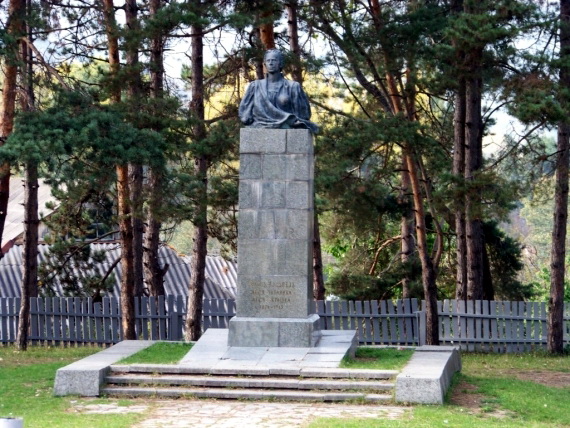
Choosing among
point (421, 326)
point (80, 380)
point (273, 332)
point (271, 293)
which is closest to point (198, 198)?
point (271, 293)

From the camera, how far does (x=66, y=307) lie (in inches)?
861

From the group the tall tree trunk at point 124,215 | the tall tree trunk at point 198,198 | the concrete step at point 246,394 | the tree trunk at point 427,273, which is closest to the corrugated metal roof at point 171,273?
the tree trunk at point 427,273

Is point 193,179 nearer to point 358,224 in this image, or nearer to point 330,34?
point 330,34

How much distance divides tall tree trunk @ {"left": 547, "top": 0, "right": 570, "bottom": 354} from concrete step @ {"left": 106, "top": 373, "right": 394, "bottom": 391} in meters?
8.54

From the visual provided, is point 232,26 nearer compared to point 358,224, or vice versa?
point 232,26

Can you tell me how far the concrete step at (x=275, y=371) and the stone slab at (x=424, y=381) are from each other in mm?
384

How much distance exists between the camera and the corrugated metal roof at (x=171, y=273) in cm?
3259

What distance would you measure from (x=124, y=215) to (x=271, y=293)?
6.56m

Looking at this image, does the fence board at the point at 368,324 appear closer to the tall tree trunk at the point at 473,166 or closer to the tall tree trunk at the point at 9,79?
the tall tree trunk at the point at 473,166

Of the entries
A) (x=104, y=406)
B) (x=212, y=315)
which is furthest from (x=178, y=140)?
(x=104, y=406)

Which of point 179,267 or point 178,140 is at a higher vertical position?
point 178,140

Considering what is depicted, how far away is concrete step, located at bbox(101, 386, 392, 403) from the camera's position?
1168cm

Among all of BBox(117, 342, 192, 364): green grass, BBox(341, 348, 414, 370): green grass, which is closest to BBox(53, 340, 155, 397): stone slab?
BBox(117, 342, 192, 364): green grass

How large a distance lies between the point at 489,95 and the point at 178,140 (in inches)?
275
